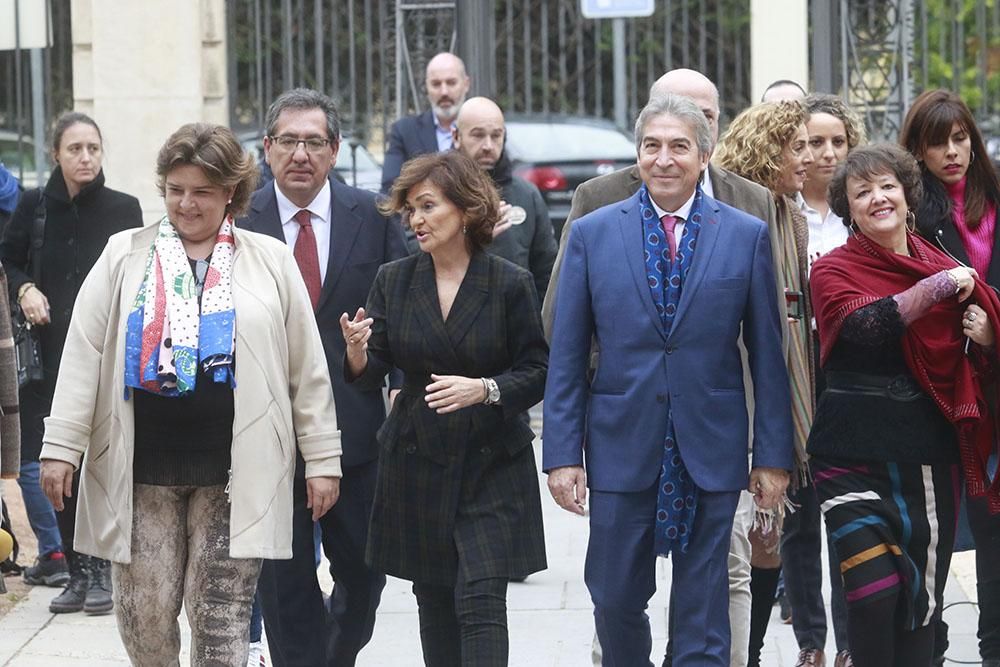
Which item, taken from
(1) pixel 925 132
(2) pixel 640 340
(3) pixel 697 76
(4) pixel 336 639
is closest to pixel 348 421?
(4) pixel 336 639

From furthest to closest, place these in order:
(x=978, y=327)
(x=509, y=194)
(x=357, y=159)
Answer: (x=357, y=159) → (x=509, y=194) → (x=978, y=327)

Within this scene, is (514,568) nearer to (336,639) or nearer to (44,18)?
(336,639)

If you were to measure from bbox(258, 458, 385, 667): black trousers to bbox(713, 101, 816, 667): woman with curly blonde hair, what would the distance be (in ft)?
4.18

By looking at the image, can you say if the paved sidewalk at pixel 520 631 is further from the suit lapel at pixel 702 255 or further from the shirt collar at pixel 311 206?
the suit lapel at pixel 702 255

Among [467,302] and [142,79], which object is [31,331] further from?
[142,79]

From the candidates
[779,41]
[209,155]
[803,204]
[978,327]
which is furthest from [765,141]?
[779,41]

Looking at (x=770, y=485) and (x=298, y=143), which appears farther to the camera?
(x=298, y=143)

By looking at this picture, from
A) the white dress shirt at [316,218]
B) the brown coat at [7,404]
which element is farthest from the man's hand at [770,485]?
the brown coat at [7,404]

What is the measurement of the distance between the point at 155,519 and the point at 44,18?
613 centimetres

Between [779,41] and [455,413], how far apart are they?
6.67 meters

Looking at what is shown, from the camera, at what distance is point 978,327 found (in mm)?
5152

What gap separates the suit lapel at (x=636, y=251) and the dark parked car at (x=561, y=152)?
860 cm

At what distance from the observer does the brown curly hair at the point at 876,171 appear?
5.27 m

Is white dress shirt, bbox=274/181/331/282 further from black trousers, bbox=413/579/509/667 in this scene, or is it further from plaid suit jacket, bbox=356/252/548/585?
black trousers, bbox=413/579/509/667
